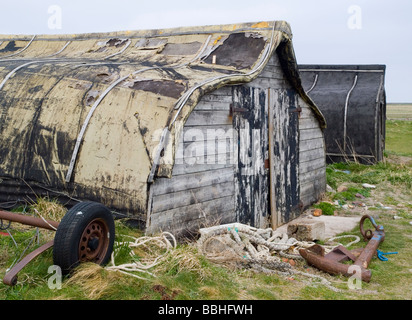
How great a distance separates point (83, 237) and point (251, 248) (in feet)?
8.50

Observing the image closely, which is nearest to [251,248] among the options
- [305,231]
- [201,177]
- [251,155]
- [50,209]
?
[201,177]

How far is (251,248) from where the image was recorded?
21.3 feet

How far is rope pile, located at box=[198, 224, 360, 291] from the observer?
234 inches

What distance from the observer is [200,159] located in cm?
723

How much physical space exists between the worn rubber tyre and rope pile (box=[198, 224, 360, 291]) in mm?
1462

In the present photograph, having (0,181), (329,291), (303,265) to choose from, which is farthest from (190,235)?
(0,181)

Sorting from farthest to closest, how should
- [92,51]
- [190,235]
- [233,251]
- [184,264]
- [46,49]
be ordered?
1. [46,49]
2. [92,51]
3. [190,235]
4. [233,251]
5. [184,264]

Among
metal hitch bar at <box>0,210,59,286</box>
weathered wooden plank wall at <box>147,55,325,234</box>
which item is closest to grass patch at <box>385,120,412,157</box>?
weathered wooden plank wall at <box>147,55,325,234</box>

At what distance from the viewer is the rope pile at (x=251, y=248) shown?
594 cm

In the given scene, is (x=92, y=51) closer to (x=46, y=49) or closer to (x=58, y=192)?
(x=46, y=49)

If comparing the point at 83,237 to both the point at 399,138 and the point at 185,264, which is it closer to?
the point at 185,264

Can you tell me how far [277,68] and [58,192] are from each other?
5.09 metres

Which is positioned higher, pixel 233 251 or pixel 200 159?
pixel 200 159

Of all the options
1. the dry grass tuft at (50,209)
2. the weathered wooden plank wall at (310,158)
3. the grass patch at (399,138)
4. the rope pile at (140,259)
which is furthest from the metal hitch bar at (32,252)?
the grass patch at (399,138)
